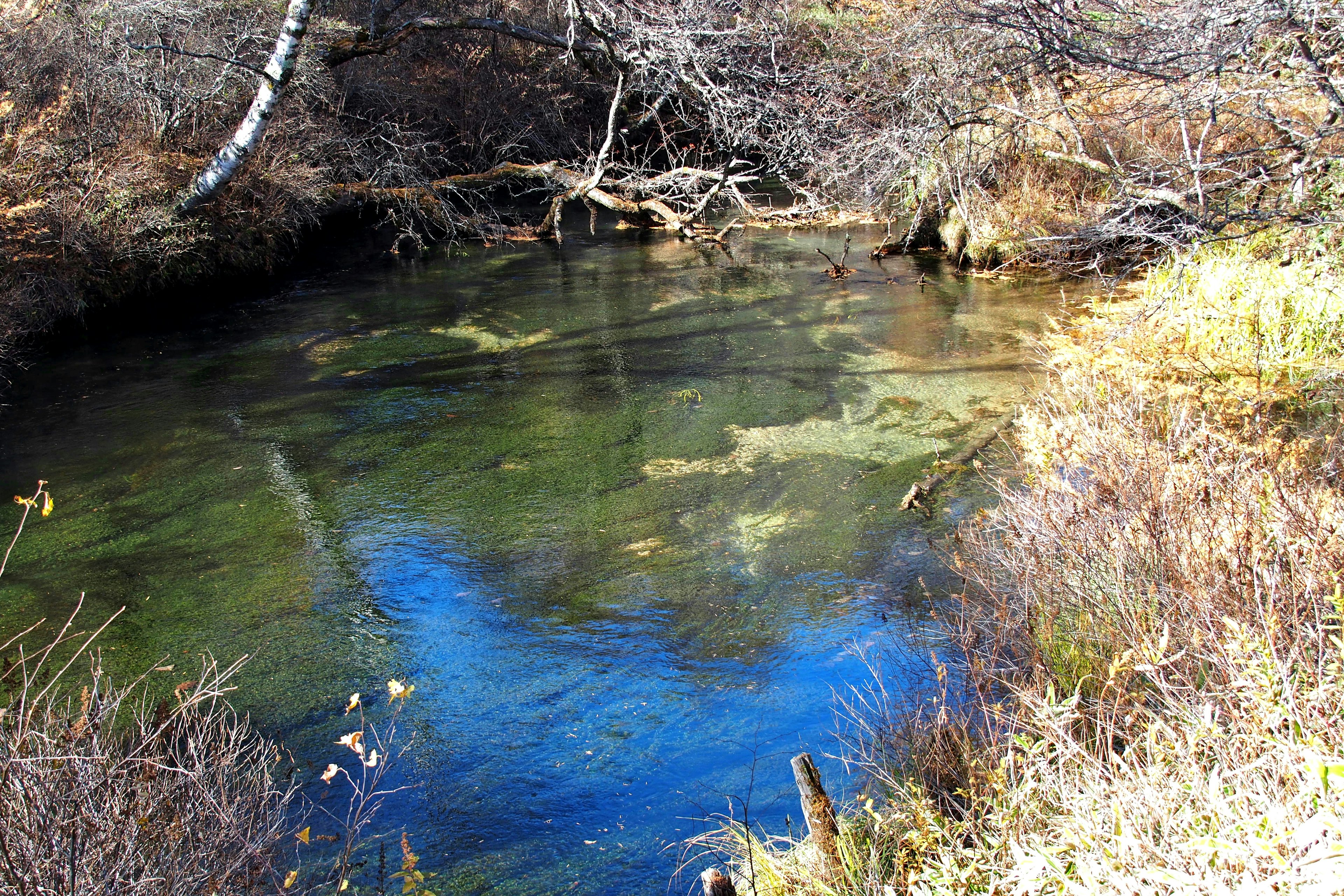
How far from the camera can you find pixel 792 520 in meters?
6.45

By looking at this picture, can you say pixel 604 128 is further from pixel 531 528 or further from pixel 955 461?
pixel 531 528

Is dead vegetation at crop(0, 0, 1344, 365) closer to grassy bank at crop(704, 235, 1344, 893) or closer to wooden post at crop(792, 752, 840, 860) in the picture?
grassy bank at crop(704, 235, 1344, 893)

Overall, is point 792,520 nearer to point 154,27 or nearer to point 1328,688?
point 1328,688

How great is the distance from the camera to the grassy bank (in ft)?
7.27

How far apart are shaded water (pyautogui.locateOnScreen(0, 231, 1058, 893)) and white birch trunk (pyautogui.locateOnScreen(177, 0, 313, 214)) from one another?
147 cm

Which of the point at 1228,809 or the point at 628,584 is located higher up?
the point at 1228,809

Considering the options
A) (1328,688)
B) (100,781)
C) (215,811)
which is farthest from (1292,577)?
(100,781)

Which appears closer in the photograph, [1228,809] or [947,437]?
[1228,809]

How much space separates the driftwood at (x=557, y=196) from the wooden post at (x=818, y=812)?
10132 millimetres

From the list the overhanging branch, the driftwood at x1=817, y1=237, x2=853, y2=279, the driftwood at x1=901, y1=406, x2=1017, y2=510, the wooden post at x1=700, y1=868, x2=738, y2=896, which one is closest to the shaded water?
the driftwood at x1=901, y1=406, x2=1017, y2=510

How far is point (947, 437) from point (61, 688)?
5970mm

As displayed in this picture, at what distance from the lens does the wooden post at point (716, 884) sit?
8.84ft

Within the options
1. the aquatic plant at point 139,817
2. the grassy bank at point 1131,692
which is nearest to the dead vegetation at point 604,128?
the grassy bank at point 1131,692

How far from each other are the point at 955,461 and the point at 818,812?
4.55m
